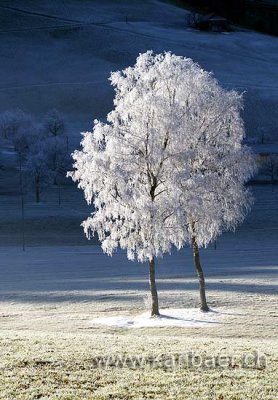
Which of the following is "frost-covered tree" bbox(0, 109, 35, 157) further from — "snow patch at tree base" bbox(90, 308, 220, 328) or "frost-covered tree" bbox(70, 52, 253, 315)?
"frost-covered tree" bbox(70, 52, 253, 315)

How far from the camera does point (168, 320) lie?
3183cm

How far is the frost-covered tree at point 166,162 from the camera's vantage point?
1221 inches

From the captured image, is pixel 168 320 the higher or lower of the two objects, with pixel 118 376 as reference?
lower

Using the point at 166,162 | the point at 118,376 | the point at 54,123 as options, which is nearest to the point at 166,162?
the point at 166,162

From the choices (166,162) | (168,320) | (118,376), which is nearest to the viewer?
(118,376)

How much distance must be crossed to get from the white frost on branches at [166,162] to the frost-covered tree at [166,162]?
4 cm

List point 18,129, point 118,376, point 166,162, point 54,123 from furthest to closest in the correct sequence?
point 54,123 < point 18,129 < point 166,162 < point 118,376

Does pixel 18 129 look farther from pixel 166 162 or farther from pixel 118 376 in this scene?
pixel 118 376

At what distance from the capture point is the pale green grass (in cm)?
1321

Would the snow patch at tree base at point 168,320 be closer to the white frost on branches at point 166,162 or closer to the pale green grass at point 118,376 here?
the white frost on branches at point 166,162

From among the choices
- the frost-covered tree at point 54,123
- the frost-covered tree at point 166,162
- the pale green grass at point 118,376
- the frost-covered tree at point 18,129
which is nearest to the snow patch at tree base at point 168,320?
the frost-covered tree at point 166,162

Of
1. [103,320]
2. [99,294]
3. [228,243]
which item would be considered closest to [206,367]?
[103,320]

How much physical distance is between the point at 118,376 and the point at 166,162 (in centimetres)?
1775

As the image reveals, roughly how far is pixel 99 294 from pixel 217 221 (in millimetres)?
11271
